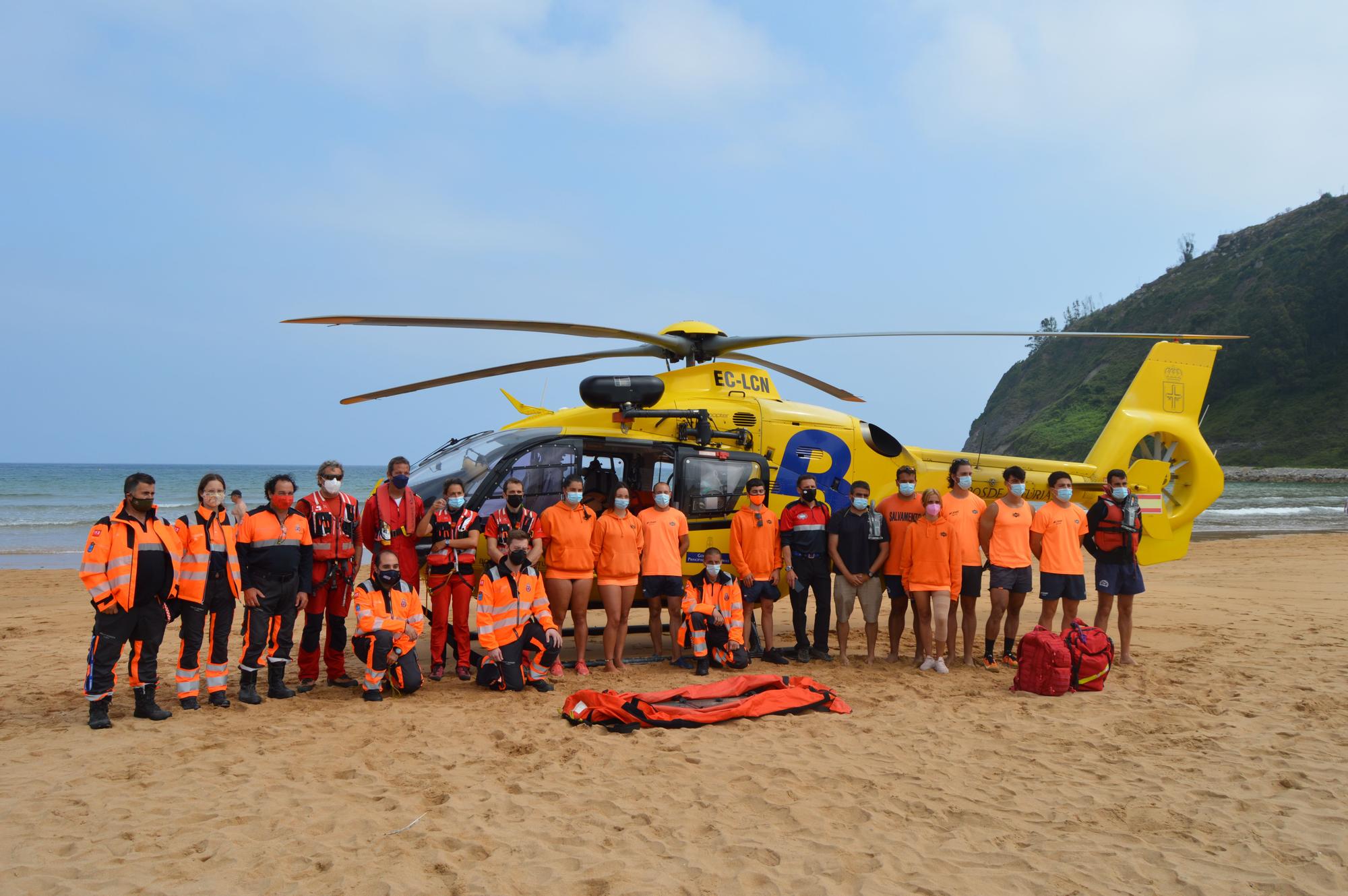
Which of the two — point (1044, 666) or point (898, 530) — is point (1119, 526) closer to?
point (1044, 666)

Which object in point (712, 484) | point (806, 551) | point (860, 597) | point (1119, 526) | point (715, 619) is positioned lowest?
point (715, 619)

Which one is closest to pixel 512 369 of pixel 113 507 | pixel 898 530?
pixel 898 530

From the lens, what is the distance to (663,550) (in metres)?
7.29

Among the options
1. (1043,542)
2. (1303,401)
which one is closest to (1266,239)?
(1303,401)

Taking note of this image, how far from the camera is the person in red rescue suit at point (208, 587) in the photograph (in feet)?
18.9

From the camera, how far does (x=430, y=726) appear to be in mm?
5566

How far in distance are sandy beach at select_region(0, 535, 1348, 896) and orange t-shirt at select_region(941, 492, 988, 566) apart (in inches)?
48.5

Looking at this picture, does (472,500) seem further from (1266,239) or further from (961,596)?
(1266,239)

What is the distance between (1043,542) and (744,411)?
3.01 m

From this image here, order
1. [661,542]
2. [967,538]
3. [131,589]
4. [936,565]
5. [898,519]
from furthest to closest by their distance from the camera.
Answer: [898,519], [967,538], [936,565], [661,542], [131,589]

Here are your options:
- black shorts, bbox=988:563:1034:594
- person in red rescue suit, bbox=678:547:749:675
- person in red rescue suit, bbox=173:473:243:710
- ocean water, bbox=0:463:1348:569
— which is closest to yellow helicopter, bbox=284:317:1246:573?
person in red rescue suit, bbox=678:547:749:675

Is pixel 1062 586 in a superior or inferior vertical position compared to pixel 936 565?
inferior

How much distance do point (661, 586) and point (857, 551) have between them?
72.8 inches

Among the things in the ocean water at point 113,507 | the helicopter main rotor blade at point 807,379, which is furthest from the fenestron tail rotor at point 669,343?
the ocean water at point 113,507
